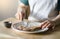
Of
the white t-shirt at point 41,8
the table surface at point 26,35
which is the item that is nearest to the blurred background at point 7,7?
the white t-shirt at point 41,8

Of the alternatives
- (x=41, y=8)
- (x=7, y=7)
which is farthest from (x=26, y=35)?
(x=7, y=7)

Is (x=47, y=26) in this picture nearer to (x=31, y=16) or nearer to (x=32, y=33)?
(x=32, y=33)

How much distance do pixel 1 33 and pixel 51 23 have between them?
13.3 inches

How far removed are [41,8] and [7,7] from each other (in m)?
0.55

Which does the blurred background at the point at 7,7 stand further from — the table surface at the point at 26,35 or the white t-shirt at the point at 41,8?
the table surface at the point at 26,35

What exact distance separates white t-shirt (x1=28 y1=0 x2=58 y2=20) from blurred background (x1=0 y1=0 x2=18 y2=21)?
15.5 inches

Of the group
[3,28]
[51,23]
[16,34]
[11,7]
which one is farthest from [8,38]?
[11,7]

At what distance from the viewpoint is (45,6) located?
4.43 feet

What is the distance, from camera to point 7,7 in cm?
179

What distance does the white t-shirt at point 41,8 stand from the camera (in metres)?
1.31

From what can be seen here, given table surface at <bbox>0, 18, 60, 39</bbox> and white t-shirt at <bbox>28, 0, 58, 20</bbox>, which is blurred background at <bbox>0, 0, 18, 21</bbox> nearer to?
white t-shirt at <bbox>28, 0, 58, 20</bbox>

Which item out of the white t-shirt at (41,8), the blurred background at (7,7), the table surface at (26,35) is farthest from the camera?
the blurred background at (7,7)

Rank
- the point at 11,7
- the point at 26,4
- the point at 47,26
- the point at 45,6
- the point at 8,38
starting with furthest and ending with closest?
1. the point at 11,7
2. the point at 26,4
3. the point at 45,6
4. the point at 47,26
5. the point at 8,38

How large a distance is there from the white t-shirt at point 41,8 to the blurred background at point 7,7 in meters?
0.39
